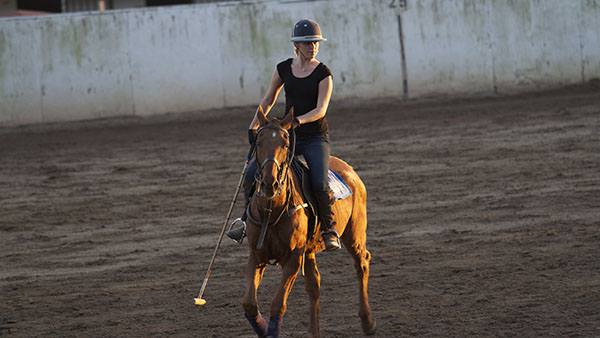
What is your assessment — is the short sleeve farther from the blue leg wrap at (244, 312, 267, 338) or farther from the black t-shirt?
the blue leg wrap at (244, 312, 267, 338)

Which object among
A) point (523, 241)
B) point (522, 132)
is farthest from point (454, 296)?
point (522, 132)

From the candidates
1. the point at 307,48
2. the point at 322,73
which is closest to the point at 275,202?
the point at 322,73

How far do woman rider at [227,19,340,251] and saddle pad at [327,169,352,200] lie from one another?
239 millimetres

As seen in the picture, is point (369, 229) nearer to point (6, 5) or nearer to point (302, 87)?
point (302, 87)

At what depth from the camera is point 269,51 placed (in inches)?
898

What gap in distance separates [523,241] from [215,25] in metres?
14.0

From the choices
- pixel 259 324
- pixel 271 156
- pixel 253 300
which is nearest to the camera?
pixel 271 156

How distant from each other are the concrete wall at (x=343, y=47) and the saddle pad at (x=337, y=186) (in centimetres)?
1469

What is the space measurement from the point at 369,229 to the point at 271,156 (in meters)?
5.48

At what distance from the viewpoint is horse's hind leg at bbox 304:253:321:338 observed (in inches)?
296

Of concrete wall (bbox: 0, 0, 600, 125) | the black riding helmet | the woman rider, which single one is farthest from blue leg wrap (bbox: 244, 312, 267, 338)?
concrete wall (bbox: 0, 0, 600, 125)

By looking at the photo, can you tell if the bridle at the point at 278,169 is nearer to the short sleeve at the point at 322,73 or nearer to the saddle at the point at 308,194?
the saddle at the point at 308,194

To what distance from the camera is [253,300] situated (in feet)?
22.2

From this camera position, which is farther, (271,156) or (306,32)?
(306,32)
